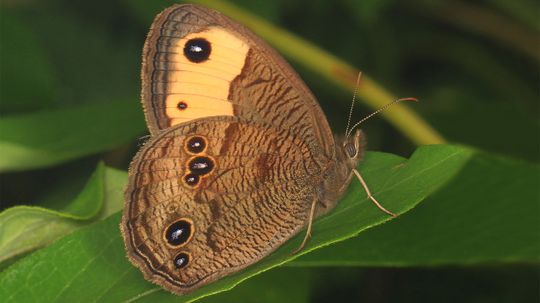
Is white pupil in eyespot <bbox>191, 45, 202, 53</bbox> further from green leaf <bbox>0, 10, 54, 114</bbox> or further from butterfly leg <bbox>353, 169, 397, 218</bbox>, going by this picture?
green leaf <bbox>0, 10, 54, 114</bbox>

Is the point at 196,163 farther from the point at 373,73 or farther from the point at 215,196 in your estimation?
the point at 373,73

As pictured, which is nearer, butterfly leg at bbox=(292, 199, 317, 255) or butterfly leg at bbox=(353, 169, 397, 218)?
butterfly leg at bbox=(353, 169, 397, 218)

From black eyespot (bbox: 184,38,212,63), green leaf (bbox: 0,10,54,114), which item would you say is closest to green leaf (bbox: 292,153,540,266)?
black eyespot (bbox: 184,38,212,63)

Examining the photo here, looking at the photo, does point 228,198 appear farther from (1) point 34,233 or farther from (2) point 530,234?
(2) point 530,234

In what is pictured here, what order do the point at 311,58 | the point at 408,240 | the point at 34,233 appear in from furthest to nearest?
1. the point at 311,58
2. the point at 408,240
3. the point at 34,233

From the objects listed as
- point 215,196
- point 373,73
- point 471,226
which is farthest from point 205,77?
point 373,73

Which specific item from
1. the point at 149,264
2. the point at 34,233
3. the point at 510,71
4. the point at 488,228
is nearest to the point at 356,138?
the point at 488,228

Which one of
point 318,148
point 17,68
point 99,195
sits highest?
point 318,148
